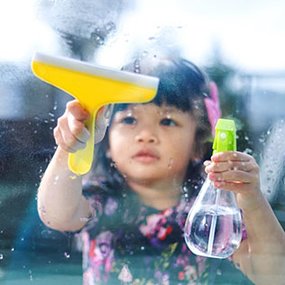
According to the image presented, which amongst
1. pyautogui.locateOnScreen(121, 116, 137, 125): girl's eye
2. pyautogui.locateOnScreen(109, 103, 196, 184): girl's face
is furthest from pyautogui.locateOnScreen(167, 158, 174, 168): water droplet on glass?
pyautogui.locateOnScreen(121, 116, 137, 125): girl's eye

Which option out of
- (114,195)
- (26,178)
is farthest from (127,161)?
A: (26,178)

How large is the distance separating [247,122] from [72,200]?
1.26ft

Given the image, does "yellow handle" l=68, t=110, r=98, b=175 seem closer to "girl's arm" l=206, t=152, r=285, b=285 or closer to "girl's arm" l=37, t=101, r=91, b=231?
"girl's arm" l=37, t=101, r=91, b=231

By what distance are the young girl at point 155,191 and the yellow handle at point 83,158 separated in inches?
0.6

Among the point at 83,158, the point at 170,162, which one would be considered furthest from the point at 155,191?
the point at 83,158

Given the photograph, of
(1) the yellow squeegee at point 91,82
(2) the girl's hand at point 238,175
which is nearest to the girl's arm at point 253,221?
(2) the girl's hand at point 238,175

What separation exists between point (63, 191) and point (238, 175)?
0.35 metres

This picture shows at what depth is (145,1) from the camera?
5.87 ft

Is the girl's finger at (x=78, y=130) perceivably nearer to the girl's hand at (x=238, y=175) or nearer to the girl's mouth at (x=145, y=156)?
the girl's mouth at (x=145, y=156)

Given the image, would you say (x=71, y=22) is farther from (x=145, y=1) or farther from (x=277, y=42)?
(x=277, y=42)

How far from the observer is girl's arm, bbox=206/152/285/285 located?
1.79m

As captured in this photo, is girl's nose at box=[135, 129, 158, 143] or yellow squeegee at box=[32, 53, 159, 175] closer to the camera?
yellow squeegee at box=[32, 53, 159, 175]

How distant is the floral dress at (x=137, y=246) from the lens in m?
1.84

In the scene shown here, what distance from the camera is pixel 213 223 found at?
1.81 meters
